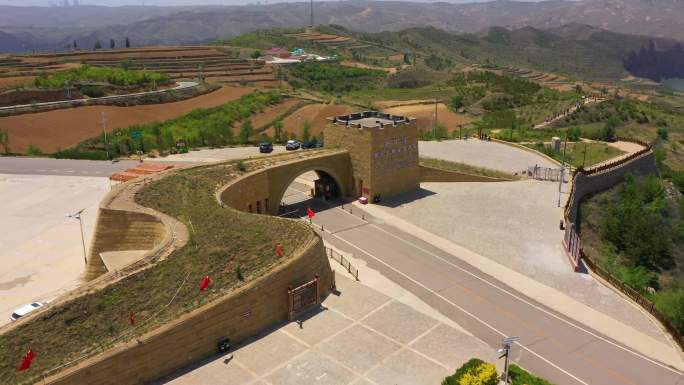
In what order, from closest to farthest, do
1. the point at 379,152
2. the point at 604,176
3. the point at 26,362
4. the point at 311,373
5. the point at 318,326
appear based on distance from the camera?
the point at 26,362 → the point at 311,373 → the point at 318,326 → the point at 379,152 → the point at 604,176

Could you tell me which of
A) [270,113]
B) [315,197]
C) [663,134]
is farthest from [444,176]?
[270,113]

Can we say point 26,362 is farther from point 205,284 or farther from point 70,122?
point 70,122

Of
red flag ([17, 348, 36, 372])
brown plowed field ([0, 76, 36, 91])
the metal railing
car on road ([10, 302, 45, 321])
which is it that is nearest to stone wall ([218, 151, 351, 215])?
the metal railing

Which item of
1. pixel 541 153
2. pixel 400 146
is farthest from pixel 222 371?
pixel 541 153

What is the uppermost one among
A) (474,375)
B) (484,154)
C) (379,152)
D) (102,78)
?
(102,78)

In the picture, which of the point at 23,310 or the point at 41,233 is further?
the point at 41,233

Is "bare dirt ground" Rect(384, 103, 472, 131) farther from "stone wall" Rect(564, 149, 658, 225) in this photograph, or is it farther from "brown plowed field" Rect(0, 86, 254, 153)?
"brown plowed field" Rect(0, 86, 254, 153)
